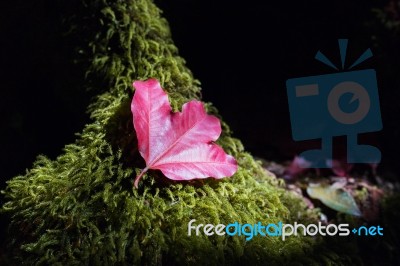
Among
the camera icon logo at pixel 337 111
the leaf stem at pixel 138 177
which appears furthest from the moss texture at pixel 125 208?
the camera icon logo at pixel 337 111

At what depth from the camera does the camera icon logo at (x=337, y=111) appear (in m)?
2.04

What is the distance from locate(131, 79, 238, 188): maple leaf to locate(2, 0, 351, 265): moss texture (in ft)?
0.20

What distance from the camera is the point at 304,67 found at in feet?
9.37

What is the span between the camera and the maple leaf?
1.17m

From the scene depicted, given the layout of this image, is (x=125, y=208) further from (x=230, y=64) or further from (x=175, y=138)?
(x=230, y=64)

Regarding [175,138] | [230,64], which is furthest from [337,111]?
[175,138]

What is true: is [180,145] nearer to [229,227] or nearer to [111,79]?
[229,227]

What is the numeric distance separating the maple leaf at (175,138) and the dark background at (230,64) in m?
0.55

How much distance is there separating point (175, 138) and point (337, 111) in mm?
1258

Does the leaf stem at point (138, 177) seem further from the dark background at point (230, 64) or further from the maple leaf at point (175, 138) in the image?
the dark background at point (230, 64)

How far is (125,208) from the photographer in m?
1.13

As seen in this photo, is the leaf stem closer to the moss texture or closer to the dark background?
the moss texture

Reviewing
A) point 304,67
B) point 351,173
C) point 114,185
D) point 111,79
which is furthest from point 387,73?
point 114,185

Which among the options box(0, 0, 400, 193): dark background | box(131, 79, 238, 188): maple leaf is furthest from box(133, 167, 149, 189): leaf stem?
box(0, 0, 400, 193): dark background
